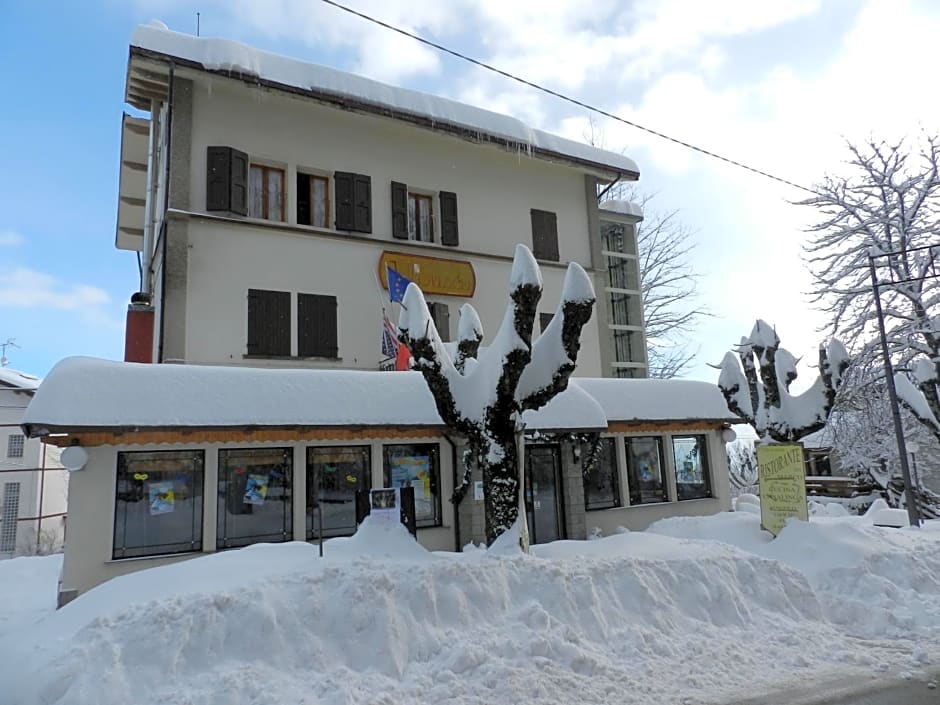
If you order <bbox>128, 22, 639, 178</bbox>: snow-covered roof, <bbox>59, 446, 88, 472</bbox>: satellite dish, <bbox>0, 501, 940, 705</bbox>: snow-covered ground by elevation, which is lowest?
<bbox>0, 501, 940, 705</bbox>: snow-covered ground

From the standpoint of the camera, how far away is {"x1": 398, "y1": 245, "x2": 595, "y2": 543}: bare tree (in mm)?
8797

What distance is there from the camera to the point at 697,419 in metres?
15.0

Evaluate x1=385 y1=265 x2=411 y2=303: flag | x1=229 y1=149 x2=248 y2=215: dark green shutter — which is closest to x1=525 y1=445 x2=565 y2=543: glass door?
x1=385 y1=265 x2=411 y2=303: flag

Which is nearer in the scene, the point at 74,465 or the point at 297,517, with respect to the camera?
the point at 74,465

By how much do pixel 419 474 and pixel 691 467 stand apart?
7242 millimetres

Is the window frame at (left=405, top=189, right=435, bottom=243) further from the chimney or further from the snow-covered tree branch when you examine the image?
the snow-covered tree branch

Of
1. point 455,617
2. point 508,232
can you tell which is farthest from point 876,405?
point 455,617

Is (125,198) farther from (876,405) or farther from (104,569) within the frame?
(876,405)

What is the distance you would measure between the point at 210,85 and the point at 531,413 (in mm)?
10619

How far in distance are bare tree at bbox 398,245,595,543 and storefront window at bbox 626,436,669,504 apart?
20.3 feet

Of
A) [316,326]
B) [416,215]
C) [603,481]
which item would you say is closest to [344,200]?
[416,215]

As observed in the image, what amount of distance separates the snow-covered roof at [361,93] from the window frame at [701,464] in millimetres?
8976

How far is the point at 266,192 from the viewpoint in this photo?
15.4m

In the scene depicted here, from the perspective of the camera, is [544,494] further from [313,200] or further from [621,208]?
[621,208]
